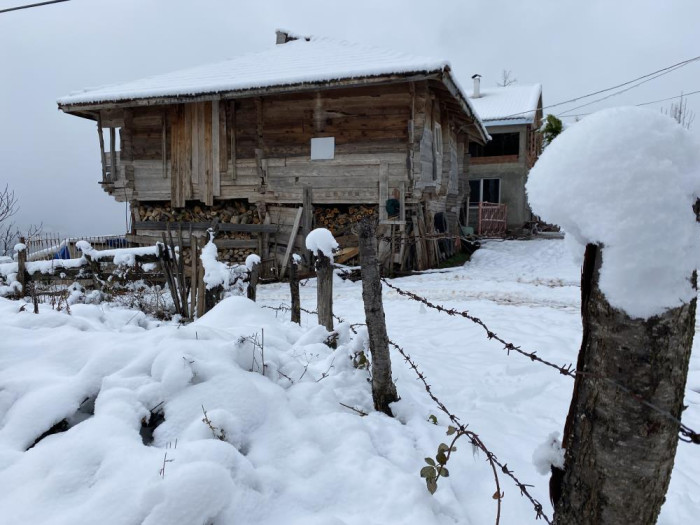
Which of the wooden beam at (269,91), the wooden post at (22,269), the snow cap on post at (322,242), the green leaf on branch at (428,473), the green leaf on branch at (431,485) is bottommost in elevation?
the green leaf on branch at (431,485)

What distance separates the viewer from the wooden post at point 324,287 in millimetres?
3666

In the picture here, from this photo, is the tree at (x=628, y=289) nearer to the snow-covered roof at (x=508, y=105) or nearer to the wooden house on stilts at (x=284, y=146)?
the wooden house on stilts at (x=284, y=146)

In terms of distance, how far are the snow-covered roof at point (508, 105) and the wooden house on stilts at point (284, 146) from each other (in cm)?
806

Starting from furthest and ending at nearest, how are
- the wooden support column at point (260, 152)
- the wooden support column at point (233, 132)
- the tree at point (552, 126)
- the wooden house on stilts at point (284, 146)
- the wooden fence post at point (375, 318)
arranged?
the tree at point (552, 126)
the wooden support column at point (233, 132)
the wooden support column at point (260, 152)
the wooden house on stilts at point (284, 146)
the wooden fence post at point (375, 318)

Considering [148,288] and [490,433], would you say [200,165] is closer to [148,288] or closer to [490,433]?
[148,288]

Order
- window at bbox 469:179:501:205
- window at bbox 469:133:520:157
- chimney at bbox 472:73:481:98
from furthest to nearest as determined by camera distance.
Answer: chimney at bbox 472:73:481:98, window at bbox 469:179:501:205, window at bbox 469:133:520:157

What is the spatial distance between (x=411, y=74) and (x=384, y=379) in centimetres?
835

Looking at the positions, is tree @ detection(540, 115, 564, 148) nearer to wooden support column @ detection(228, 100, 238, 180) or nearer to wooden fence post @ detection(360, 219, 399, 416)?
wooden support column @ detection(228, 100, 238, 180)

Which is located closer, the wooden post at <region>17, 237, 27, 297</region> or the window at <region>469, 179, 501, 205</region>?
the wooden post at <region>17, 237, 27, 297</region>

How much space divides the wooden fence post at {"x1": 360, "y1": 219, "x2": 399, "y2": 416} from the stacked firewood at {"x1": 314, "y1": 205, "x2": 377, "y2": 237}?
887 centimetres

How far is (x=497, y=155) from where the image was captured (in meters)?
21.8

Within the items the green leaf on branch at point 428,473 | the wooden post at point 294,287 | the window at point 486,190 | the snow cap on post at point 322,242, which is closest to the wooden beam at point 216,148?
the wooden post at point 294,287

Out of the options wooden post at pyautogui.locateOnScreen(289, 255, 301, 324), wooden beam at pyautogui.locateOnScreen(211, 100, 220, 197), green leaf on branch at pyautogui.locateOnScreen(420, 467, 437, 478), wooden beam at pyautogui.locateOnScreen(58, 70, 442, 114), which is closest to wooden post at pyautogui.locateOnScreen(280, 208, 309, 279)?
wooden beam at pyautogui.locateOnScreen(211, 100, 220, 197)

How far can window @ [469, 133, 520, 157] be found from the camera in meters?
21.5
